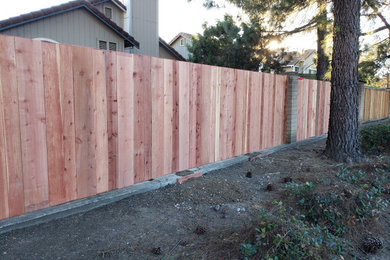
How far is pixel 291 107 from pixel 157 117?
3.82 metres

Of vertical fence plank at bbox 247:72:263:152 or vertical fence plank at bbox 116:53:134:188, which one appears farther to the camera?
vertical fence plank at bbox 247:72:263:152

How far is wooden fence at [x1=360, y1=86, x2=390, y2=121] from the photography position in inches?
495

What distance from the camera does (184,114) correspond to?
4199mm

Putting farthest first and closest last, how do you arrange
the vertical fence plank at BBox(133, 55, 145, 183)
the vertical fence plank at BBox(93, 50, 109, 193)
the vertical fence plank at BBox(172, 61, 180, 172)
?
the vertical fence plank at BBox(172, 61, 180, 172), the vertical fence plank at BBox(133, 55, 145, 183), the vertical fence plank at BBox(93, 50, 109, 193)

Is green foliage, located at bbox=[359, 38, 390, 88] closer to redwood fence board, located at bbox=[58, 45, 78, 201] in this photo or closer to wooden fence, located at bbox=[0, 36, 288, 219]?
wooden fence, located at bbox=[0, 36, 288, 219]

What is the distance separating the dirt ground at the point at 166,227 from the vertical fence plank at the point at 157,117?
35cm

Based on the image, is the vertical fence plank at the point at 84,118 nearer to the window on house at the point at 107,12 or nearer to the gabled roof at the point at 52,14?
the gabled roof at the point at 52,14

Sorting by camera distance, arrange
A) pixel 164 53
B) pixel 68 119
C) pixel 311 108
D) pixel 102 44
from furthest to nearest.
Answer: pixel 164 53
pixel 102 44
pixel 311 108
pixel 68 119

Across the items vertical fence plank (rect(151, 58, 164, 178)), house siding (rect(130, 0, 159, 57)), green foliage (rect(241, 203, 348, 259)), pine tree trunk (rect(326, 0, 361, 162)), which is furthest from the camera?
house siding (rect(130, 0, 159, 57))

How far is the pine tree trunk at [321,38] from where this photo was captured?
691 cm

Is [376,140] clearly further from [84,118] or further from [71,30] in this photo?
[71,30]

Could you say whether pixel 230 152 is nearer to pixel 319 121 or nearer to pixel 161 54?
pixel 319 121

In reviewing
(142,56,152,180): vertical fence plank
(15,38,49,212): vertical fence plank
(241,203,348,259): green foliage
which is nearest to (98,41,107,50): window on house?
(142,56,152,180): vertical fence plank

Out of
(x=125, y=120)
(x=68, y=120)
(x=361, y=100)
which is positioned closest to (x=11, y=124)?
(x=68, y=120)
